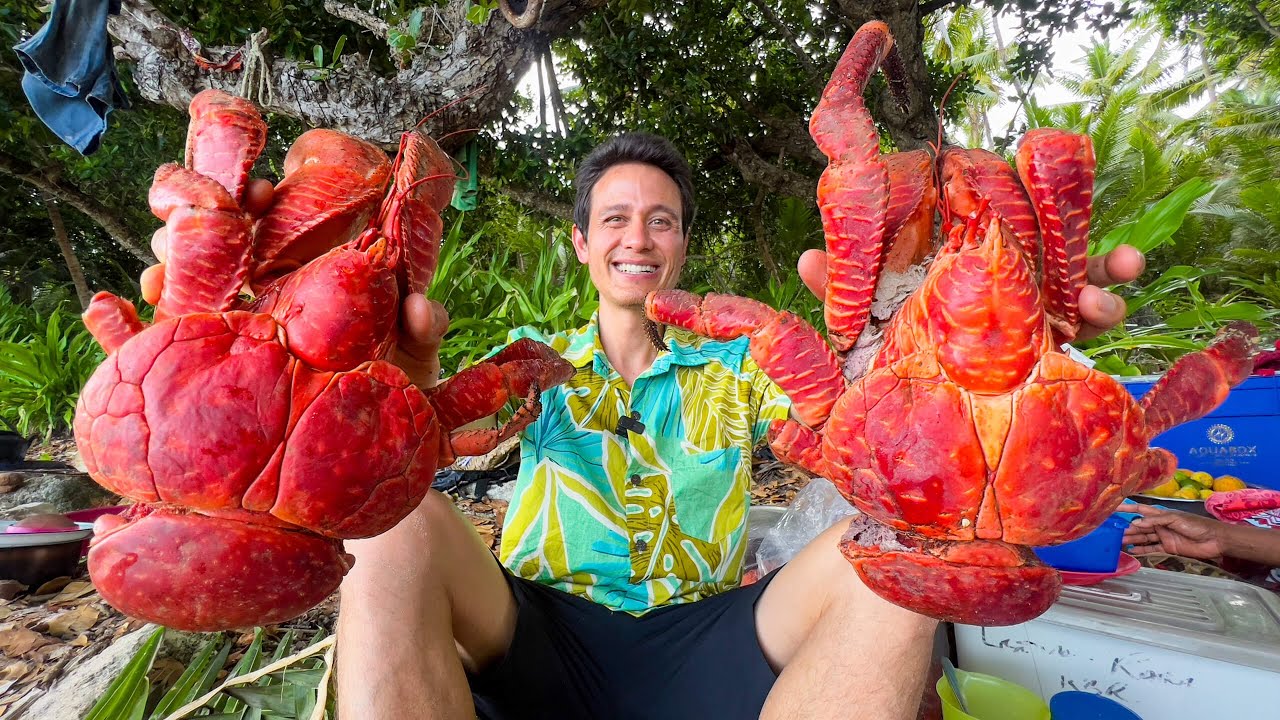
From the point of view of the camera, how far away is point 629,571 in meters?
1.96

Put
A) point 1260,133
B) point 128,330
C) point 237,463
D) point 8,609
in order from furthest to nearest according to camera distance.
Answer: point 1260,133 → point 8,609 → point 128,330 → point 237,463

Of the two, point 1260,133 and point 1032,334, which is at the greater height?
point 1260,133

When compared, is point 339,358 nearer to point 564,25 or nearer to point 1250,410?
point 1250,410

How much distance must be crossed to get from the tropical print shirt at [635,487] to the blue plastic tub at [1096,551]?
3.14 feet

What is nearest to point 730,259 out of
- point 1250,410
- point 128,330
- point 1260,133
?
point 1250,410

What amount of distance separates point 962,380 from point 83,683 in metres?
2.66

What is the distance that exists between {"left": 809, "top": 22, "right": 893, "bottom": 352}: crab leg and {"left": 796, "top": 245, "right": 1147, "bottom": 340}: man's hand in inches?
4.8

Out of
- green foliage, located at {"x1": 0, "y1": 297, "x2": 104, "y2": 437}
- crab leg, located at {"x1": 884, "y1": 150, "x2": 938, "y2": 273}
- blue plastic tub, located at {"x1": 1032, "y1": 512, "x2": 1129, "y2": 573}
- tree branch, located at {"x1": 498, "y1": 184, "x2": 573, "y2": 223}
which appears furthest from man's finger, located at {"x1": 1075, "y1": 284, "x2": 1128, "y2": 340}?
green foliage, located at {"x1": 0, "y1": 297, "x2": 104, "y2": 437}

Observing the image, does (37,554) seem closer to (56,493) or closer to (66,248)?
(56,493)

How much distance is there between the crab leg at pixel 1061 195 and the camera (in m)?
0.98

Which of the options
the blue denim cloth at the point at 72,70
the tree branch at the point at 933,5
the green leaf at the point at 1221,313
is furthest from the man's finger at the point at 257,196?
the tree branch at the point at 933,5

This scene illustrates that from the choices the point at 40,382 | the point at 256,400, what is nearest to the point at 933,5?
the point at 256,400

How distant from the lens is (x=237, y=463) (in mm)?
829

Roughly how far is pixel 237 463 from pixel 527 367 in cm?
49
